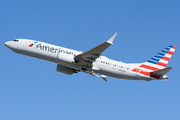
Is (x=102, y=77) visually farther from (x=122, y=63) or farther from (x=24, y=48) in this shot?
(x=24, y=48)

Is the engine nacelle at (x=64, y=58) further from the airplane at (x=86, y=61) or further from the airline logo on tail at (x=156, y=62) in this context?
the airline logo on tail at (x=156, y=62)

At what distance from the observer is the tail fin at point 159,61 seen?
52.7 m

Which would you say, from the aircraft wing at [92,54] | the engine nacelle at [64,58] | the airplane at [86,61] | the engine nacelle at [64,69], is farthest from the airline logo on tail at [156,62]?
the engine nacelle at [64,69]

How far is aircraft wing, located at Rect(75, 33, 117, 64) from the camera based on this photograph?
144ft

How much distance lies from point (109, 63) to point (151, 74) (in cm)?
874

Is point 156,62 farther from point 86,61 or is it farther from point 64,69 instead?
point 64,69

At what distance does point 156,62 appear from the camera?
53.9 metres

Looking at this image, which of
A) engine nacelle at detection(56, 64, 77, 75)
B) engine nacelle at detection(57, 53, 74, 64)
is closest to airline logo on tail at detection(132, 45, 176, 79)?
engine nacelle at detection(57, 53, 74, 64)

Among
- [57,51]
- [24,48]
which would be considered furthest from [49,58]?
[24,48]

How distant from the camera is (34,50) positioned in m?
49.6

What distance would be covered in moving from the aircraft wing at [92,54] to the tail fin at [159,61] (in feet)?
35.3

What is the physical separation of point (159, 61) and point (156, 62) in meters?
0.74

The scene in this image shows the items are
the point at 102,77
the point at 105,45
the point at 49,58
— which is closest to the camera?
the point at 105,45

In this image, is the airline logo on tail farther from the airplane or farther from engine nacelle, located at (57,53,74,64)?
engine nacelle, located at (57,53,74,64)
